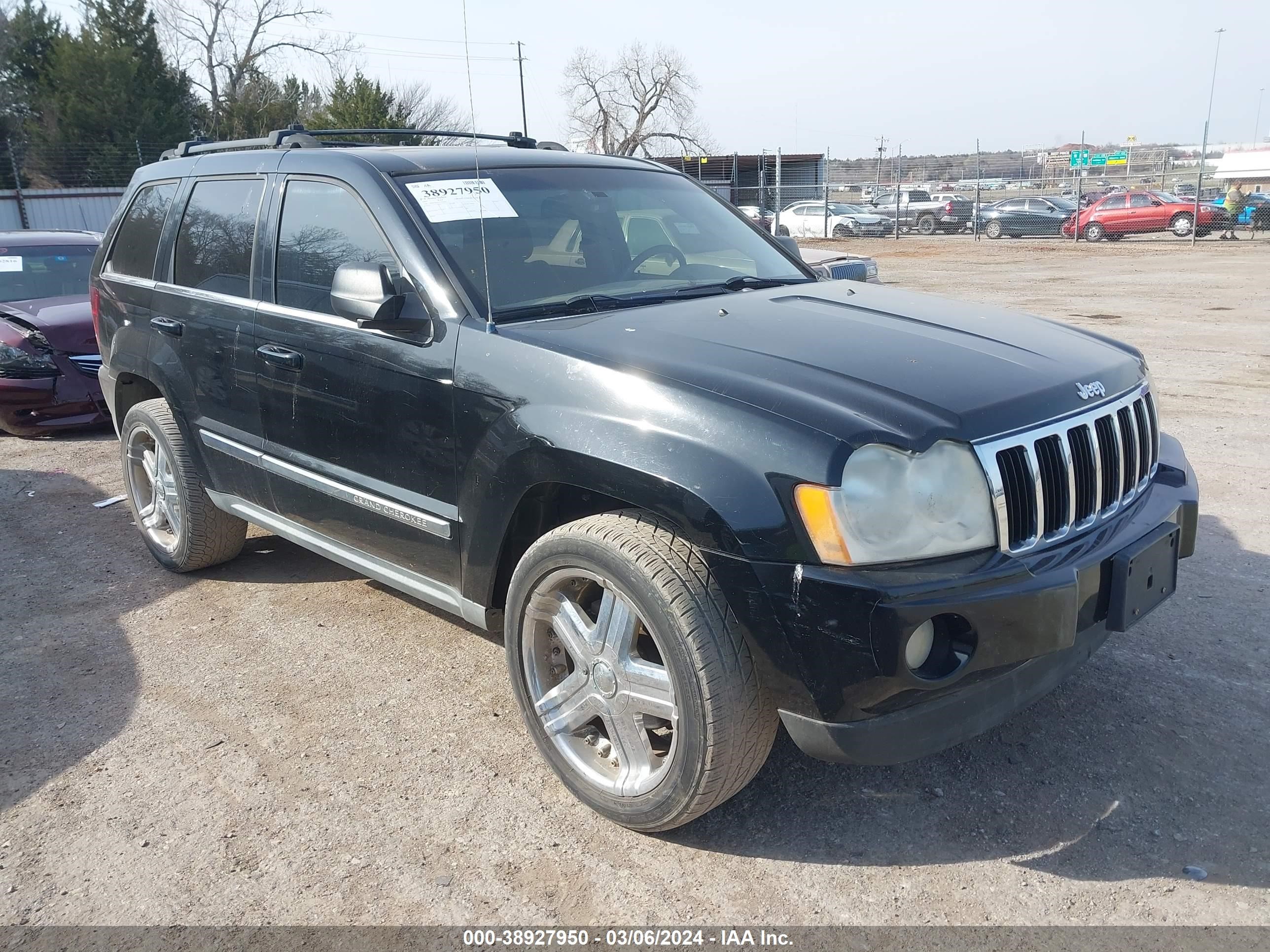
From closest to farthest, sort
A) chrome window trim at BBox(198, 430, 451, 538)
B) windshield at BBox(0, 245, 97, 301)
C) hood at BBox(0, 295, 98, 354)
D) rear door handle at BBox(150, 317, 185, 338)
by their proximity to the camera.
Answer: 1. chrome window trim at BBox(198, 430, 451, 538)
2. rear door handle at BBox(150, 317, 185, 338)
3. hood at BBox(0, 295, 98, 354)
4. windshield at BBox(0, 245, 97, 301)

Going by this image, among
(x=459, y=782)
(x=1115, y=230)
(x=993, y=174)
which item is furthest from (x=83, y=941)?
(x=993, y=174)

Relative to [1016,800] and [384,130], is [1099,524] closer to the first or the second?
[1016,800]

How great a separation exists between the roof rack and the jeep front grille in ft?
7.74

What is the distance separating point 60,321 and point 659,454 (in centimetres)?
689

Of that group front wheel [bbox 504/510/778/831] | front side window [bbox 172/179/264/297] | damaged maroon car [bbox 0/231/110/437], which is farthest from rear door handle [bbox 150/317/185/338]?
damaged maroon car [bbox 0/231/110/437]

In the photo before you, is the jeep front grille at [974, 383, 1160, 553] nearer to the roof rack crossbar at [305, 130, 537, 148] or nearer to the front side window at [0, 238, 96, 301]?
the roof rack crossbar at [305, 130, 537, 148]

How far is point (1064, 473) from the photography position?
2.68 metres

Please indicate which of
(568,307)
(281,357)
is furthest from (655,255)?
(281,357)

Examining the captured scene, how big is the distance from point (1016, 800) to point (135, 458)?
424 cm

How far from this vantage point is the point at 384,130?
14.9 ft

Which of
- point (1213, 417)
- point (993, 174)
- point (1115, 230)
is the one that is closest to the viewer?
point (1213, 417)

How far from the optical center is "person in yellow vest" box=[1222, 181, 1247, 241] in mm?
26594

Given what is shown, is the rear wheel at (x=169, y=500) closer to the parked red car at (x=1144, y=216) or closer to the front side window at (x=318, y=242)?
the front side window at (x=318, y=242)

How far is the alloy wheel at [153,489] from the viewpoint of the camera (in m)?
4.75
